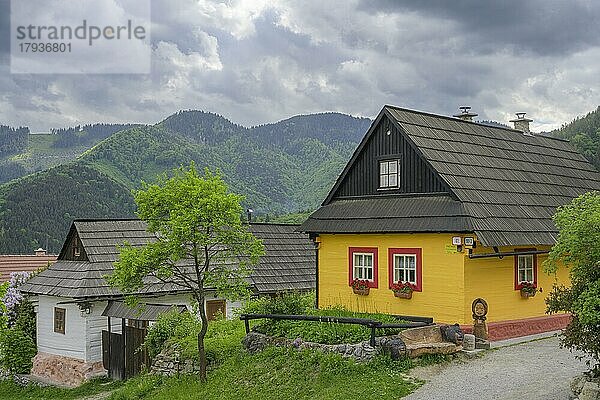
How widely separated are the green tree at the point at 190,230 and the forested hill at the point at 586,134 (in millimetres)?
28672

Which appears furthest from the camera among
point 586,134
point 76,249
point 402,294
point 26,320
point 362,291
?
point 586,134

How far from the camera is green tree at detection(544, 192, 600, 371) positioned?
9.66 m

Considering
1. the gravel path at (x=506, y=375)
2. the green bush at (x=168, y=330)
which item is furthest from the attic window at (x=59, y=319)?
the gravel path at (x=506, y=375)

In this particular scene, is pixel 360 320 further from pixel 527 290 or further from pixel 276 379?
pixel 527 290

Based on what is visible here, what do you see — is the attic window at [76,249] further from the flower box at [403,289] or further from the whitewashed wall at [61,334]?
the flower box at [403,289]

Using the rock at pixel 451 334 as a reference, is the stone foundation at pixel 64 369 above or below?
below

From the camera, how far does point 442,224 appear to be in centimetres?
1580

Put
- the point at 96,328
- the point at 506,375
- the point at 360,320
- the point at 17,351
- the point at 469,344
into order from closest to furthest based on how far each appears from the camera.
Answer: the point at 506,375
the point at 360,320
the point at 469,344
the point at 96,328
the point at 17,351

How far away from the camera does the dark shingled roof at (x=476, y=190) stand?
16.0 m

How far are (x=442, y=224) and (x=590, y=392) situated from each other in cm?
639

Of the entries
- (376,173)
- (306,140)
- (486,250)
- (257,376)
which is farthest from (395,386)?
(306,140)

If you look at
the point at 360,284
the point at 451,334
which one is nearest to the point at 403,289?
the point at 360,284

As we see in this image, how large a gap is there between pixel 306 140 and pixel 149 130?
28204 mm

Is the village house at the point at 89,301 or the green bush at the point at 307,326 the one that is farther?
the village house at the point at 89,301
